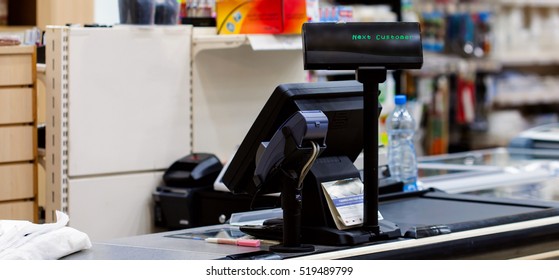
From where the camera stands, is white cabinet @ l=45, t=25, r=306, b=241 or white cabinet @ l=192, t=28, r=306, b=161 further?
white cabinet @ l=192, t=28, r=306, b=161

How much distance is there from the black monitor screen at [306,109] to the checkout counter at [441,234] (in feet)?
0.64

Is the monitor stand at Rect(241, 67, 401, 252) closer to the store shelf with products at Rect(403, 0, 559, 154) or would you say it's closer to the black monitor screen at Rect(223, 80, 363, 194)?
the black monitor screen at Rect(223, 80, 363, 194)

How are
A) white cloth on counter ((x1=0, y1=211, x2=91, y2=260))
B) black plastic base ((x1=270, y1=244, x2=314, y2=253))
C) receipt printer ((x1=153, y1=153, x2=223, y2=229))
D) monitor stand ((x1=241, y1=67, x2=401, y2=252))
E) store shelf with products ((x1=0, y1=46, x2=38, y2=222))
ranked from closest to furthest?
white cloth on counter ((x1=0, y1=211, x2=91, y2=260)) < black plastic base ((x1=270, y1=244, x2=314, y2=253)) < monitor stand ((x1=241, y1=67, x2=401, y2=252)) < store shelf with products ((x1=0, y1=46, x2=38, y2=222)) < receipt printer ((x1=153, y1=153, x2=223, y2=229))

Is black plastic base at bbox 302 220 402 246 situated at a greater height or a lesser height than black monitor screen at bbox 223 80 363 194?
lesser

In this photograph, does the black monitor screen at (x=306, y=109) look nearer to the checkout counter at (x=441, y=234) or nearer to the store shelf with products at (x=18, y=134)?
the checkout counter at (x=441, y=234)

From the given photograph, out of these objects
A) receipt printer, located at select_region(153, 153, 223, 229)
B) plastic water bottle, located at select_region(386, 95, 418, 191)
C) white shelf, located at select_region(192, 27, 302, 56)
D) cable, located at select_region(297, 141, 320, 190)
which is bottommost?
receipt printer, located at select_region(153, 153, 223, 229)

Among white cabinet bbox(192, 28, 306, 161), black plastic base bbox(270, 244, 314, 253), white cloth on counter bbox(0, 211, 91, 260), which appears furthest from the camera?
white cabinet bbox(192, 28, 306, 161)

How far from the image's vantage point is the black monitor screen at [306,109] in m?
2.38

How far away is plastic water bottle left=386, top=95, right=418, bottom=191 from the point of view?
3.44 meters

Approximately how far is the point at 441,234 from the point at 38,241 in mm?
1050

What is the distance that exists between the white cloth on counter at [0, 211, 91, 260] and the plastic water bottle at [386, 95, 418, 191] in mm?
1398

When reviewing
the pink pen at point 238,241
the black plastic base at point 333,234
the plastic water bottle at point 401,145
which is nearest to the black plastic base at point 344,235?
the black plastic base at point 333,234

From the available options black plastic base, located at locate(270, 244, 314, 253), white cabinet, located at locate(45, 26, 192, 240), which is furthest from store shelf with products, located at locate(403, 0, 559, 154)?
black plastic base, located at locate(270, 244, 314, 253)
